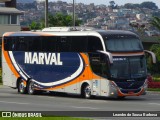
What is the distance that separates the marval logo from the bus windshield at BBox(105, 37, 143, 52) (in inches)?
145

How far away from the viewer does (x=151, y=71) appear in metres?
63.7

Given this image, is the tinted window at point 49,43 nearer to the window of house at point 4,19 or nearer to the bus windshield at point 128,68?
the bus windshield at point 128,68

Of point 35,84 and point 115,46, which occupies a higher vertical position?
point 115,46

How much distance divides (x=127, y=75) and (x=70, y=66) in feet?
11.4

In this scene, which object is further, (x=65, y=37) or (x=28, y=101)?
(x=65, y=37)

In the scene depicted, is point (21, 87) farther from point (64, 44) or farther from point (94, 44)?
point (94, 44)

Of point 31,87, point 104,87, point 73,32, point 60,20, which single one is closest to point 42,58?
point 31,87

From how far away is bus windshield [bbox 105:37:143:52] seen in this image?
34.4 m

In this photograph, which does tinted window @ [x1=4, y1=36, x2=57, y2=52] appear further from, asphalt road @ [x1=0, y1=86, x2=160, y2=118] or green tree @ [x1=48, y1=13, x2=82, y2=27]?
green tree @ [x1=48, y1=13, x2=82, y2=27]

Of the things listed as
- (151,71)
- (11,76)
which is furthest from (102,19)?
(11,76)

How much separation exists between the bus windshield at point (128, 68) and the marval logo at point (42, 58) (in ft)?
12.8

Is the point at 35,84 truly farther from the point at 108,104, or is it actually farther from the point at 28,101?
the point at 108,104

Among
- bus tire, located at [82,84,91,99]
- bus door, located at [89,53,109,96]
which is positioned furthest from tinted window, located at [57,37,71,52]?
bus tire, located at [82,84,91,99]

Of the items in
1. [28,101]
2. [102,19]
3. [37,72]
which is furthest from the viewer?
[102,19]
